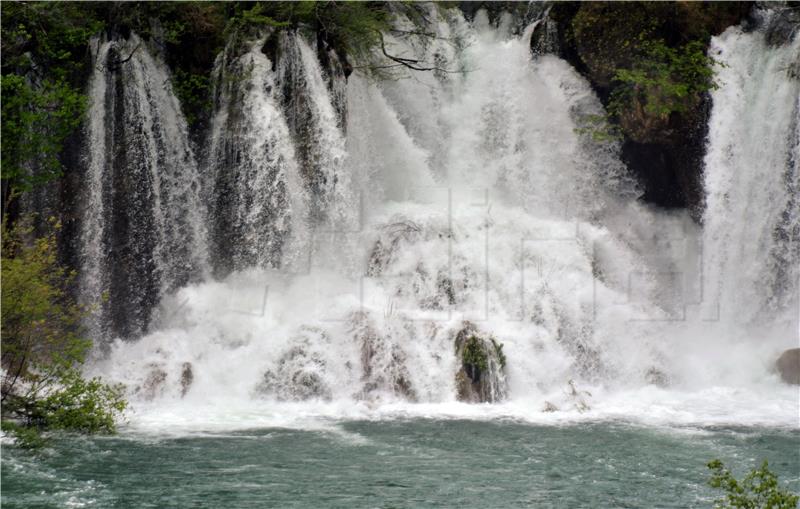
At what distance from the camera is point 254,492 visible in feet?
42.4

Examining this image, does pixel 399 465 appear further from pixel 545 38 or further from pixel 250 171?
pixel 545 38

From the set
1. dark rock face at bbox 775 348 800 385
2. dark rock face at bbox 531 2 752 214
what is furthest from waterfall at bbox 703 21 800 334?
dark rock face at bbox 775 348 800 385

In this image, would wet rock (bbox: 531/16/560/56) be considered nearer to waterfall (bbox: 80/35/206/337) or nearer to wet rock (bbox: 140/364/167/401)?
waterfall (bbox: 80/35/206/337)

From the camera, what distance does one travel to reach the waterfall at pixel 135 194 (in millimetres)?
20156

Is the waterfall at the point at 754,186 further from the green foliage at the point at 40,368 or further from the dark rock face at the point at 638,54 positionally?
the green foliage at the point at 40,368

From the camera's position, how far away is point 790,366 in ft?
64.6

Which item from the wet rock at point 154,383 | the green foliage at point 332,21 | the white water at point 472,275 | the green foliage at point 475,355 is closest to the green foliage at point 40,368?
the white water at point 472,275

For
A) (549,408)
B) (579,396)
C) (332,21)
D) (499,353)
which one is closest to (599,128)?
(332,21)

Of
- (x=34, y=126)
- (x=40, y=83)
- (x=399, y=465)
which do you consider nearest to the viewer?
(x=399, y=465)

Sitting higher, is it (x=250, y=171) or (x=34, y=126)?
(x=34, y=126)

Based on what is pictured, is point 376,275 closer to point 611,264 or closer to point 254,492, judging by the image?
point 611,264

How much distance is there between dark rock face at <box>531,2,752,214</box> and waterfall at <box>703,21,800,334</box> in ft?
2.05

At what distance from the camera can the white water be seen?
18219 millimetres

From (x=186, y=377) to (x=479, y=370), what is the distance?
4.70 metres
